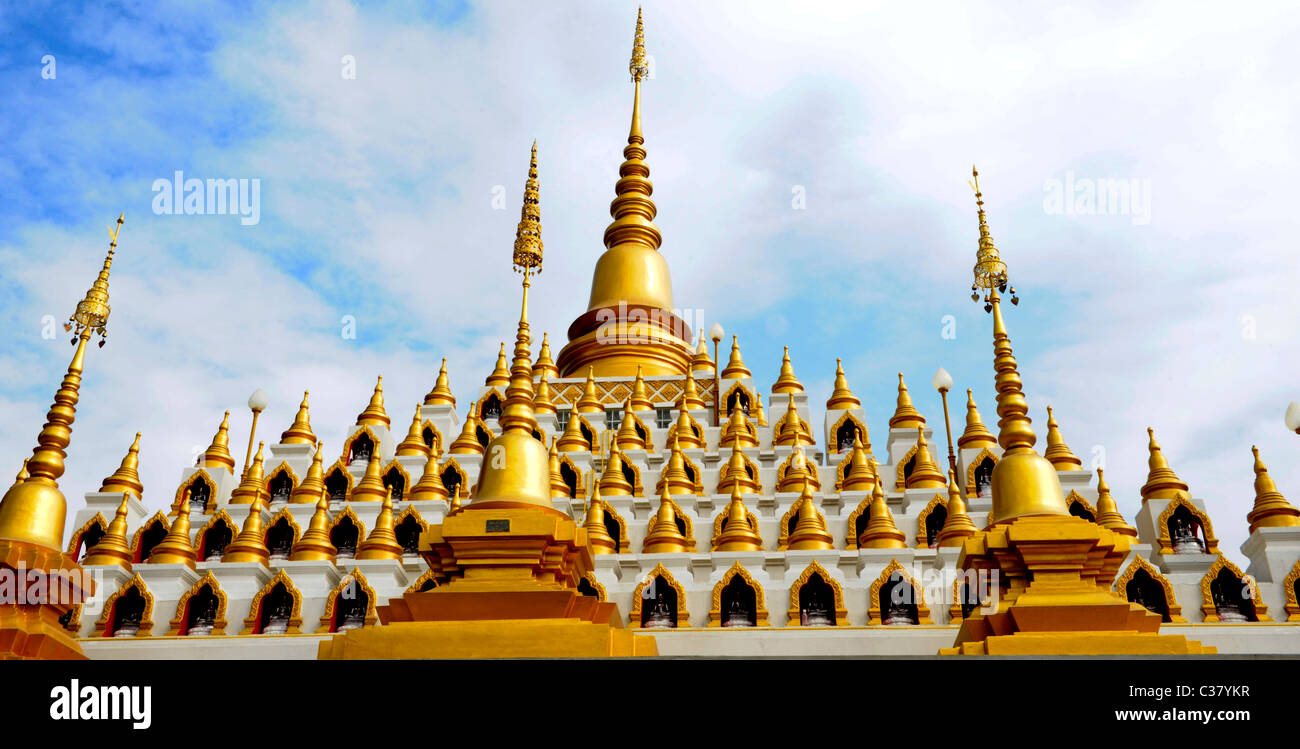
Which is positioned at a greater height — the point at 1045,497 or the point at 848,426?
the point at 848,426

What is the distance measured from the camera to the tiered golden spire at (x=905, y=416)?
75.7ft

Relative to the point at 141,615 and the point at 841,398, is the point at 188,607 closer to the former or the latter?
the point at 141,615

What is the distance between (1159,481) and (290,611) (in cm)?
1559

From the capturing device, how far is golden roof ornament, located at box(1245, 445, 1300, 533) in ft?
57.8

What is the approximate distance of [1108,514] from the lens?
60.5ft

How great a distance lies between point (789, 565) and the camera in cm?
1736

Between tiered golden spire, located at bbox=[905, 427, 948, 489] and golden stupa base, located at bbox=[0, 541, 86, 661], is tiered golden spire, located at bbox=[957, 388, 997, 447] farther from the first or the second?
golden stupa base, located at bbox=[0, 541, 86, 661]

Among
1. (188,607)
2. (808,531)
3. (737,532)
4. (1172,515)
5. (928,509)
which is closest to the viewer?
(808,531)

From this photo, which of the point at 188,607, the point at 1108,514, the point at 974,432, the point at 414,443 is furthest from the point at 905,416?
the point at 188,607

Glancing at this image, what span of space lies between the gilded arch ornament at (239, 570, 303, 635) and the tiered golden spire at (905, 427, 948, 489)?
11.5m
